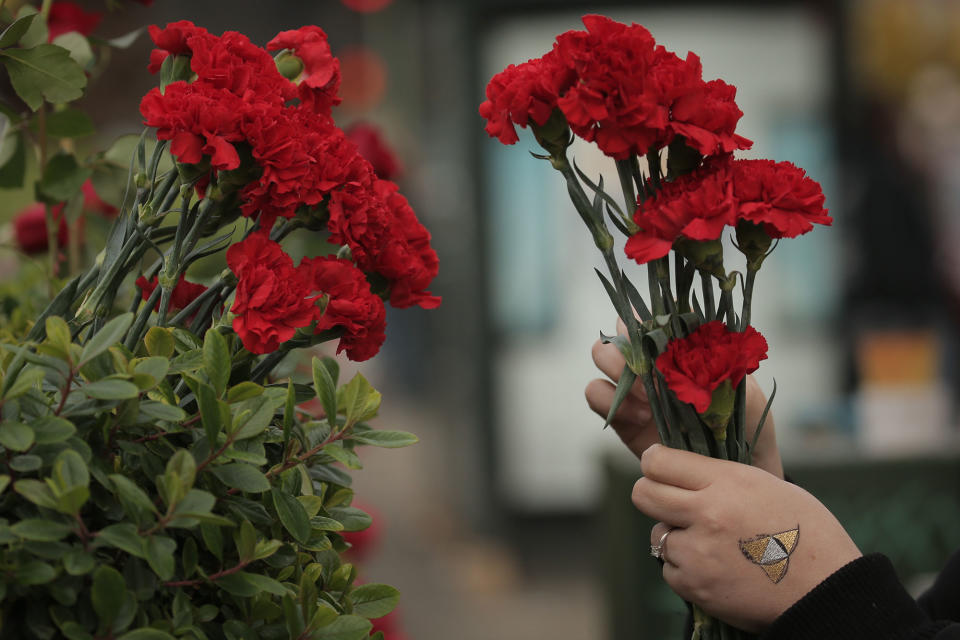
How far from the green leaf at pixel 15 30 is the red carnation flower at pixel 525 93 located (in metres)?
0.32

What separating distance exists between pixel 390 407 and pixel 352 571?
8150 mm

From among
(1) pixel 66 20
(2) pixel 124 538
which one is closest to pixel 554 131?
(2) pixel 124 538

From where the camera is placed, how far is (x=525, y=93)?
25.1 inches

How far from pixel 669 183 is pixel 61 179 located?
1.91 ft

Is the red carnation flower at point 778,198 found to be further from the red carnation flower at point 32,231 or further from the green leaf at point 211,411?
the red carnation flower at point 32,231

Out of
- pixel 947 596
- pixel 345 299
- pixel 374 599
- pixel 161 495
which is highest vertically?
pixel 345 299

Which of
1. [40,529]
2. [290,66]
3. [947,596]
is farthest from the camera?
[947,596]

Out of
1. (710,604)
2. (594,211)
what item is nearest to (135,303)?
(594,211)

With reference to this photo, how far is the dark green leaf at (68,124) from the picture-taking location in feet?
2.92

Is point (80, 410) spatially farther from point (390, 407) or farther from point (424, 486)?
point (390, 407)

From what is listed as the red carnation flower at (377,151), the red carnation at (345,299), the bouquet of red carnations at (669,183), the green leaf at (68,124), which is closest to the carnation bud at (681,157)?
the bouquet of red carnations at (669,183)

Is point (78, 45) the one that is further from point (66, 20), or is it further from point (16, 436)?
point (16, 436)

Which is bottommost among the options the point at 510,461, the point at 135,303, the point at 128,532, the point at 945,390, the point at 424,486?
the point at 424,486

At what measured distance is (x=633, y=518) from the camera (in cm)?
→ 232
